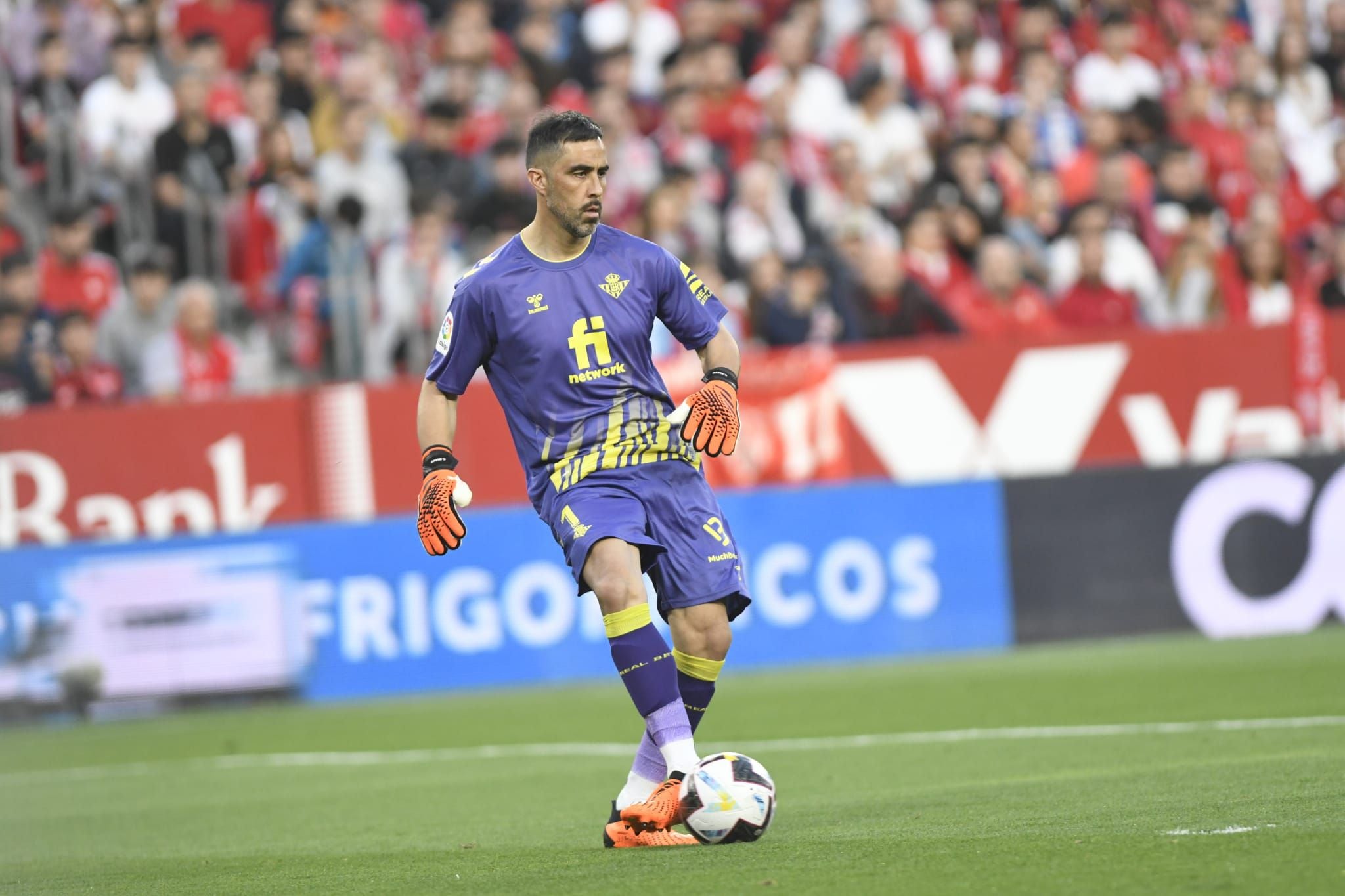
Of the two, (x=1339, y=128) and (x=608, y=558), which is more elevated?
(x=1339, y=128)

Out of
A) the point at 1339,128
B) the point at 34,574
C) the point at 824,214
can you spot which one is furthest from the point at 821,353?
the point at 1339,128

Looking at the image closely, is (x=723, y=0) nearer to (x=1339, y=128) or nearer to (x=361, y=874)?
(x=1339, y=128)

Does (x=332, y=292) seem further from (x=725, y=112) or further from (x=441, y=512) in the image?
(x=441, y=512)

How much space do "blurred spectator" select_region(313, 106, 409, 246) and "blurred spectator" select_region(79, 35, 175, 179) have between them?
4.39ft

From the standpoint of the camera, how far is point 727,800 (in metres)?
6.68

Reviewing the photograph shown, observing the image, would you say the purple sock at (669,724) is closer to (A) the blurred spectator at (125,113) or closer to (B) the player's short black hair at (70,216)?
(B) the player's short black hair at (70,216)

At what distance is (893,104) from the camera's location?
61.6 ft

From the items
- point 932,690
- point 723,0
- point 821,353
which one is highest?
point 723,0

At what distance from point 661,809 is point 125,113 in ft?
36.9

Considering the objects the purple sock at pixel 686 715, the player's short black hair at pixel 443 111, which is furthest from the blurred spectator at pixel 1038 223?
the purple sock at pixel 686 715

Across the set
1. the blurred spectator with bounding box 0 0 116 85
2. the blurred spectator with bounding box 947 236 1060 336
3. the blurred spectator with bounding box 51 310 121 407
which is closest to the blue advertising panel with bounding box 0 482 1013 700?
the blurred spectator with bounding box 51 310 121 407

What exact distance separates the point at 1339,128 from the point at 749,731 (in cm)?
1251

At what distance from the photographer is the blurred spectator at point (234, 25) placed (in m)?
18.0

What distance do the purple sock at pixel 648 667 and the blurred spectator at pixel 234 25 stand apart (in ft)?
40.4
